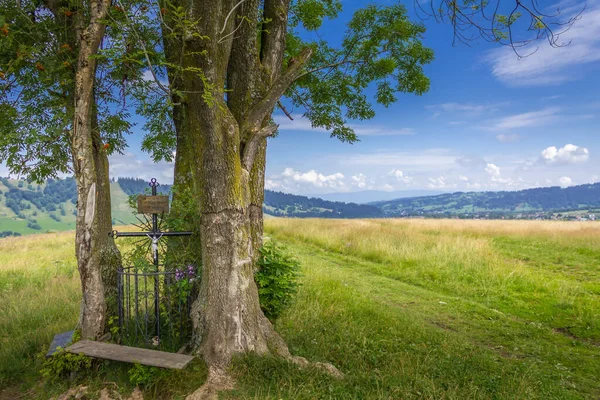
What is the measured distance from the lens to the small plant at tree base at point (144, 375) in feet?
15.6

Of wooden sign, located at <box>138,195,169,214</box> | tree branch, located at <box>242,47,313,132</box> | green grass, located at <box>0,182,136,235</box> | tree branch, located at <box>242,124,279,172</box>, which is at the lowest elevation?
green grass, located at <box>0,182,136,235</box>

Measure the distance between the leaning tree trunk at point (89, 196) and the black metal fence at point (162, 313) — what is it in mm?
313

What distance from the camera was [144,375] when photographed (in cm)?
477

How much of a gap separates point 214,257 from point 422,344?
3.84 metres

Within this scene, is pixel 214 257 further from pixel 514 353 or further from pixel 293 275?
pixel 514 353

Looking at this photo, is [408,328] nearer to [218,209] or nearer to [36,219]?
[218,209]

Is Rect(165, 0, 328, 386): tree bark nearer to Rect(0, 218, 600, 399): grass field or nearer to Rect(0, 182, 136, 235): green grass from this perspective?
Rect(0, 218, 600, 399): grass field

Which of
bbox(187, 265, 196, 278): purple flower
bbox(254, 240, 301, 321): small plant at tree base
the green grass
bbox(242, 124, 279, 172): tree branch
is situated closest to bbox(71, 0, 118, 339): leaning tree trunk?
bbox(187, 265, 196, 278): purple flower

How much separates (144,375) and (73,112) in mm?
3996

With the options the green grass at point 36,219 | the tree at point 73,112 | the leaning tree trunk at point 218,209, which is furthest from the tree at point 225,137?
the green grass at point 36,219

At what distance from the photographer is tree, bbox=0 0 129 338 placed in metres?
5.49

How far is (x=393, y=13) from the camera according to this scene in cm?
1019

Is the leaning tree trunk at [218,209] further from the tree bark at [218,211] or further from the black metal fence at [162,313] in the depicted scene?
the black metal fence at [162,313]

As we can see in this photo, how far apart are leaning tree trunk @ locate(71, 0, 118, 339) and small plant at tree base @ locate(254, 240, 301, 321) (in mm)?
2428
